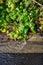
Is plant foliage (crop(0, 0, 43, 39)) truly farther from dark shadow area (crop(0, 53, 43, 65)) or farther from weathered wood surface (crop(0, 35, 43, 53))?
dark shadow area (crop(0, 53, 43, 65))

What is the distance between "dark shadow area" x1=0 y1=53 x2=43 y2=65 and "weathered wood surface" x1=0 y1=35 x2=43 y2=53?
7.1 inches

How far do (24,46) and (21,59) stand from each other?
1.93ft

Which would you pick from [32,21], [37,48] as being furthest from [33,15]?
[37,48]

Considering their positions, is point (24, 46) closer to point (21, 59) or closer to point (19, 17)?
point (21, 59)

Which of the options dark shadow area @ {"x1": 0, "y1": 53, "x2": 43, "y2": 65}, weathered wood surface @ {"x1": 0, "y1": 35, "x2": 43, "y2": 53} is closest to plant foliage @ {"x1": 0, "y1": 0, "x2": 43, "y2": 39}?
weathered wood surface @ {"x1": 0, "y1": 35, "x2": 43, "y2": 53}

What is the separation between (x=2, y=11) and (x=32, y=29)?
113 cm

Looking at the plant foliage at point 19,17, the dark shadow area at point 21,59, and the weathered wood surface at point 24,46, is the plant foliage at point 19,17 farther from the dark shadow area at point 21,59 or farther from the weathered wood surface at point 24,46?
the dark shadow area at point 21,59

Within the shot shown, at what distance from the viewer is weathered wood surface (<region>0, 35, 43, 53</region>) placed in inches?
263

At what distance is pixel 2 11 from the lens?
7.87 meters

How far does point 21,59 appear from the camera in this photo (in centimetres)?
634

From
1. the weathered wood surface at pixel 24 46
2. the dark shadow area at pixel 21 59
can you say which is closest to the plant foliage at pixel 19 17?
the weathered wood surface at pixel 24 46

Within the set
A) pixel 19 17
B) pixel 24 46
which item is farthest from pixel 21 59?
pixel 19 17

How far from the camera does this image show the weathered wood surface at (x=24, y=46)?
668cm

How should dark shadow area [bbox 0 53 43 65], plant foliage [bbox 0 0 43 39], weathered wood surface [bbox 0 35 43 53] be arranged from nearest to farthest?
dark shadow area [bbox 0 53 43 65] → weathered wood surface [bbox 0 35 43 53] → plant foliage [bbox 0 0 43 39]
